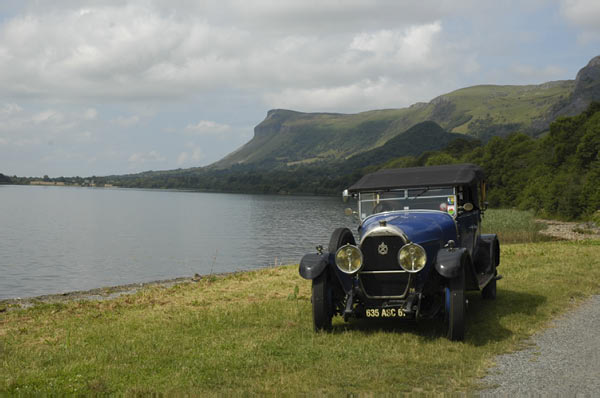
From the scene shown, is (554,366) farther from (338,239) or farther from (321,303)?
(338,239)

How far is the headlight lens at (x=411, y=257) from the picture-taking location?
830cm

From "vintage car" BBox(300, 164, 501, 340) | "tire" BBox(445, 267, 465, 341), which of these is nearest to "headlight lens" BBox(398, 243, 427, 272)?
"vintage car" BBox(300, 164, 501, 340)

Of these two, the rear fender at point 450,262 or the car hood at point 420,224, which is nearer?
the rear fender at point 450,262

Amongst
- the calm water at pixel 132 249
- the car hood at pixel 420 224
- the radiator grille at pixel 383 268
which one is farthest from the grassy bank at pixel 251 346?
the calm water at pixel 132 249

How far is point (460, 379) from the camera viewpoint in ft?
21.3

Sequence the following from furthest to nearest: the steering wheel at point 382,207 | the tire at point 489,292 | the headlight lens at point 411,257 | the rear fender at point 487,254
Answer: the tire at point 489,292 → the rear fender at point 487,254 → the steering wheel at point 382,207 → the headlight lens at point 411,257

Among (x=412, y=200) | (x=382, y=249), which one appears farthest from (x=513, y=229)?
(x=382, y=249)

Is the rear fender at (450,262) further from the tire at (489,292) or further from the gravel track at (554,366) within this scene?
the tire at (489,292)

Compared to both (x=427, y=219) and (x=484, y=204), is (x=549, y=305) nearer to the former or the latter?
(x=484, y=204)

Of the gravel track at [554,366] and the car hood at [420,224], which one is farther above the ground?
the car hood at [420,224]

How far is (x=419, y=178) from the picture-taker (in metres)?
10.6

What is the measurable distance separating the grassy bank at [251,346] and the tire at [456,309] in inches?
6.8

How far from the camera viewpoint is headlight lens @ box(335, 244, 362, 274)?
8531 millimetres

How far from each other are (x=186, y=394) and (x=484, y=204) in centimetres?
873
